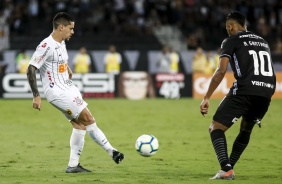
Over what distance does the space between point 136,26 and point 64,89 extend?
22.8 meters

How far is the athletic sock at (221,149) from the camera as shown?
8859 mm

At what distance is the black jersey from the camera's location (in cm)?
894

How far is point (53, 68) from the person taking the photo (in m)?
9.81

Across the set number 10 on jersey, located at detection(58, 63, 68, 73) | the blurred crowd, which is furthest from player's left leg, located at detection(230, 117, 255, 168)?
the blurred crowd

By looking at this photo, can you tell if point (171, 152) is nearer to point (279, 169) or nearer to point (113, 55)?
point (279, 169)

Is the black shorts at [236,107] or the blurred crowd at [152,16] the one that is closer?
the black shorts at [236,107]

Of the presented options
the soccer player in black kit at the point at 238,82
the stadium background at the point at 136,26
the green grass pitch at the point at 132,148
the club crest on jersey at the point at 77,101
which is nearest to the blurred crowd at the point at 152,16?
the stadium background at the point at 136,26

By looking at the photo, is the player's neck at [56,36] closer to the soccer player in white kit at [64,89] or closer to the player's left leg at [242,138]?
the soccer player in white kit at [64,89]

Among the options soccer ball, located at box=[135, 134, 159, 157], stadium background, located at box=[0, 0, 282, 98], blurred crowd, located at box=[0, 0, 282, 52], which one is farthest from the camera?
blurred crowd, located at box=[0, 0, 282, 52]

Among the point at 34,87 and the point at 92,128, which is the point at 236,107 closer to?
the point at 92,128

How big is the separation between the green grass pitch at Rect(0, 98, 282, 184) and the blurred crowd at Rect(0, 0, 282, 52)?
902 cm

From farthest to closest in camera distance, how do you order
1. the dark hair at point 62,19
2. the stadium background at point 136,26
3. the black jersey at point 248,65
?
the stadium background at point 136,26 < the dark hair at point 62,19 < the black jersey at point 248,65

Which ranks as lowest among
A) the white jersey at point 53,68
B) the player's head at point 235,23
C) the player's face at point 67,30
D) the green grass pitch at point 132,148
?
the green grass pitch at point 132,148

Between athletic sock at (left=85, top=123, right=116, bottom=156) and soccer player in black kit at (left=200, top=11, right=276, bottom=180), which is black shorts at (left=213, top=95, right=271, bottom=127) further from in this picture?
athletic sock at (left=85, top=123, right=116, bottom=156)
